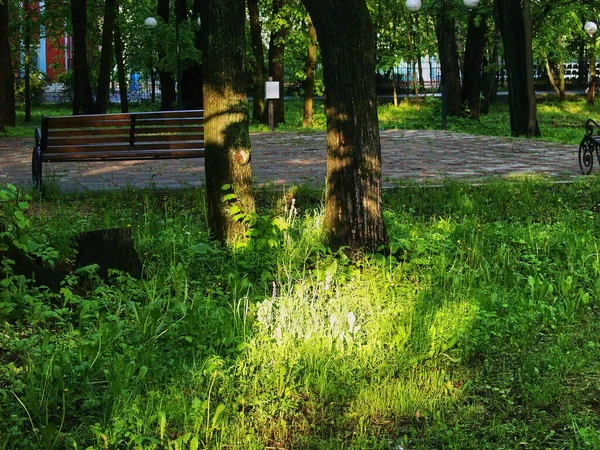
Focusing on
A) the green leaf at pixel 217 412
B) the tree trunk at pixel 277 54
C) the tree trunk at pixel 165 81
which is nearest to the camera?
the green leaf at pixel 217 412

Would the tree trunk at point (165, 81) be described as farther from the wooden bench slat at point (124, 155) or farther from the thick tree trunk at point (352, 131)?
the thick tree trunk at point (352, 131)

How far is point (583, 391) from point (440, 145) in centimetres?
1331

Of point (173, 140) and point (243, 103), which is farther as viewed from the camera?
point (173, 140)

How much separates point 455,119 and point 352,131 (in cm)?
1979

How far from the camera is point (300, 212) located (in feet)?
31.7

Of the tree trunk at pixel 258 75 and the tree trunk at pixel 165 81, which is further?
the tree trunk at pixel 165 81

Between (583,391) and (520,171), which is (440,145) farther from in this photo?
(583,391)

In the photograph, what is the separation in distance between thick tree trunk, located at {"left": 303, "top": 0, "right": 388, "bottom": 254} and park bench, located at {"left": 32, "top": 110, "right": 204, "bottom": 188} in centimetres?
460

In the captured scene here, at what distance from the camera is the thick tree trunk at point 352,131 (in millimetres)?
7670

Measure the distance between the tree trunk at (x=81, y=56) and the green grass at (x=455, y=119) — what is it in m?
1.75

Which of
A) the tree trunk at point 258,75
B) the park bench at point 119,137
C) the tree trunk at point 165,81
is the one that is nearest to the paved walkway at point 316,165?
the park bench at point 119,137

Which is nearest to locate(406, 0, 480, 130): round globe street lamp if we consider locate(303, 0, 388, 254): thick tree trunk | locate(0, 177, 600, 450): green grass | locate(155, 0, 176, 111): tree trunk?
locate(155, 0, 176, 111): tree trunk

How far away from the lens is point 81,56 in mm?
26734

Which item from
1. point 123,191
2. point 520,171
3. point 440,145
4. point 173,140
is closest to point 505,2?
point 440,145
